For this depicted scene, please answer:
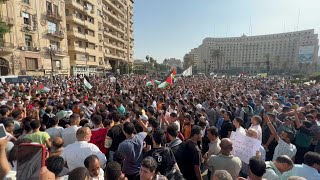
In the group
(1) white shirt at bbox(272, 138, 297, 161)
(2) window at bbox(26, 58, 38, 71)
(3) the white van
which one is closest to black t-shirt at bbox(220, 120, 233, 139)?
(1) white shirt at bbox(272, 138, 297, 161)

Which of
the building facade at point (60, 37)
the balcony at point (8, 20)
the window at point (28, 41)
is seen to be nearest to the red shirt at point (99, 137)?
the building facade at point (60, 37)

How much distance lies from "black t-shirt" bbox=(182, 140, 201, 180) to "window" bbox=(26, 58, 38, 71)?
31.7 metres

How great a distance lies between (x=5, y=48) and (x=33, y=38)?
17.4 ft

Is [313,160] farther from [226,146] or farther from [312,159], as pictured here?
[226,146]

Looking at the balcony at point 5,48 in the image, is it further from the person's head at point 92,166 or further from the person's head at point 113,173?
the person's head at point 113,173

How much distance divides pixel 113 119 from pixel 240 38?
174549mm

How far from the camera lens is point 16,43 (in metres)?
27.5

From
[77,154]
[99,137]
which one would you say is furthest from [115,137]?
[77,154]

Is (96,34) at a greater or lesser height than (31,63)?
greater

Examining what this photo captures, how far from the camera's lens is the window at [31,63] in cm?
2918

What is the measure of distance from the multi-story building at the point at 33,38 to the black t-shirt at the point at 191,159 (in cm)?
2362

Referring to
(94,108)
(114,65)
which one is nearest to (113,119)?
(94,108)

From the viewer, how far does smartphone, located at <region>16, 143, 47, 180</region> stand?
87.4 inches

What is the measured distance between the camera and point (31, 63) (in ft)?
97.6
